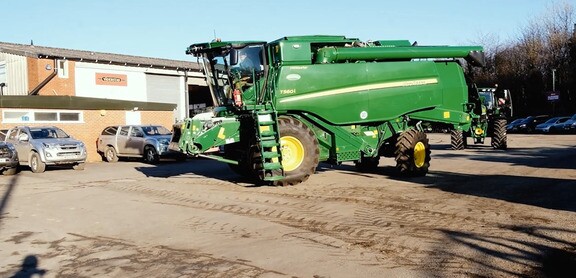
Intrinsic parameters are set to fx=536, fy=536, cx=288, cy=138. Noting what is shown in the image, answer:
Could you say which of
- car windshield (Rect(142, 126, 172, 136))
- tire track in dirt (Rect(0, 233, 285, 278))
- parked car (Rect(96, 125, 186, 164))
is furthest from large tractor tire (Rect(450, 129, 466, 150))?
tire track in dirt (Rect(0, 233, 285, 278))

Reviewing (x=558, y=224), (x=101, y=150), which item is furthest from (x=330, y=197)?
(x=101, y=150)

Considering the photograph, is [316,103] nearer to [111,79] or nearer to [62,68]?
[62,68]

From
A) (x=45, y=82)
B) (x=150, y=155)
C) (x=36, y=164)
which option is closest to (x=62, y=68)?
(x=45, y=82)

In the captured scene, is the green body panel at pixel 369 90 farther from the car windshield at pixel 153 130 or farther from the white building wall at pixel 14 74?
the white building wall at pixel 14 74

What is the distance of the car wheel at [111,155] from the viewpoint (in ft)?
81.0

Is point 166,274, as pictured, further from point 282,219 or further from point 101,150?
point 101,150

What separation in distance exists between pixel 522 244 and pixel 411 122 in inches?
338

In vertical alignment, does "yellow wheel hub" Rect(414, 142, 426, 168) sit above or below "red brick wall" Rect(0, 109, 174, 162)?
below

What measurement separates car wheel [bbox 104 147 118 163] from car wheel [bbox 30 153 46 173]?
18.9 ft

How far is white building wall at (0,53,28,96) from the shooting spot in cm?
3017

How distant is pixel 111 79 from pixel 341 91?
23.0m

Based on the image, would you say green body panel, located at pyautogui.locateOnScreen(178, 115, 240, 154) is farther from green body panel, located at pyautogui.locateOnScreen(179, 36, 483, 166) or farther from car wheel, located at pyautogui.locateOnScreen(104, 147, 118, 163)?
car wheel, located at pyautogui.locateOnScreen(104, 147, 118, 163)

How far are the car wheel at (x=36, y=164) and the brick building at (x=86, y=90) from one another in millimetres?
5515

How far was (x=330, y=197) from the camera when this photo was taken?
1086cm
